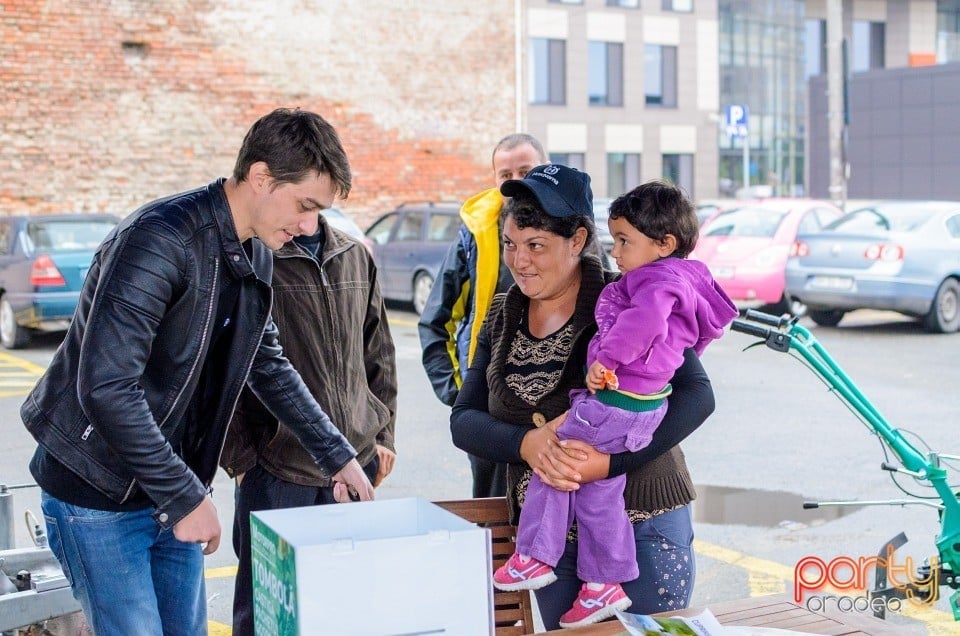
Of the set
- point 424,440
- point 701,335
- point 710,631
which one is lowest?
point 424,440

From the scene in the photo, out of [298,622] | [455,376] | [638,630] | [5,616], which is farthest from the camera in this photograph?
[455,376]

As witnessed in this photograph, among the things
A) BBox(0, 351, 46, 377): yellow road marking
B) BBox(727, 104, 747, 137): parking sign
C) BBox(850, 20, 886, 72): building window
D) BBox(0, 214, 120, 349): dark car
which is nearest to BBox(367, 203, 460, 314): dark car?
BBox(0, 214, 120, 349): dark car

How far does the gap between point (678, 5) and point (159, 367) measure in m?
48.8

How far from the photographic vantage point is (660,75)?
161 ft

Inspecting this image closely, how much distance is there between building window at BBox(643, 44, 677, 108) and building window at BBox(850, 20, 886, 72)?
13620 mm

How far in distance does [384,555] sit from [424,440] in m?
7.07

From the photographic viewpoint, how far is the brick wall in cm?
2102

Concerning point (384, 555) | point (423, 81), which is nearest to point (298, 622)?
point (384, 555)

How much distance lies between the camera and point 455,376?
15.6 feet

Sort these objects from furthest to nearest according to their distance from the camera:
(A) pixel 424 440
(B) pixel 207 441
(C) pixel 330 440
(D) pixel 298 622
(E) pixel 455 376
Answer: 1. (A) pixel 424 440
2. (E) pixel 455 376
3. (C) pixel 330 440
4. (B) pixel 207 441
5. (D) pixel 298 622

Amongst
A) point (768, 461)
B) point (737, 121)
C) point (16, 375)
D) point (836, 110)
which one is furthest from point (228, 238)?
point (737, 121)

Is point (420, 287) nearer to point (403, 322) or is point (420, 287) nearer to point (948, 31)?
point (403, 322)

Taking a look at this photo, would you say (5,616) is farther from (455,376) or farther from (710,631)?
(710,631)

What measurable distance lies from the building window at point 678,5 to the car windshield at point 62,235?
37.9 metres
